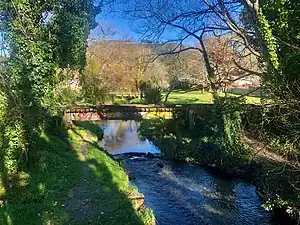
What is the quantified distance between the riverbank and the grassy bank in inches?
168

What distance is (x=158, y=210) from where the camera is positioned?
38.8 ft

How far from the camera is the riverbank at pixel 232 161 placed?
10228 millimetres

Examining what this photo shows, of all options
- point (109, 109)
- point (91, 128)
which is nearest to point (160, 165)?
point (109, 109)

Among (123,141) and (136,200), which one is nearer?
(136,200)

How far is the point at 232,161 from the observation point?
16.8 m

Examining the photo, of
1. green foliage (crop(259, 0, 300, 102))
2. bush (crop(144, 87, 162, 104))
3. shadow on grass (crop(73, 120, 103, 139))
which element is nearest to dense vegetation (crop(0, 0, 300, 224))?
green foliage (crop(259, 0, 300, 102))

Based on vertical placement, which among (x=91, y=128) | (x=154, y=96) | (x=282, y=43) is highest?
(x=282, y=43)

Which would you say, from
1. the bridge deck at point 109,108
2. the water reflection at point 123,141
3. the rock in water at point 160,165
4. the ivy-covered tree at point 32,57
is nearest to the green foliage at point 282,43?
the ivy-covered tree at point 32,57

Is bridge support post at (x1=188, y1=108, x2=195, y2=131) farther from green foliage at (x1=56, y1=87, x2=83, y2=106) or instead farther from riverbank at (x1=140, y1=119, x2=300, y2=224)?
green foliage at (x1=56, y1=87, x2=83, y2=106)

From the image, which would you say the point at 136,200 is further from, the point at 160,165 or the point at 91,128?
the point at 91,128

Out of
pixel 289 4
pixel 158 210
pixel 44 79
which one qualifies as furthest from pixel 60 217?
pixel 289 4

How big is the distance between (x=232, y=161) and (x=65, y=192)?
9276mm

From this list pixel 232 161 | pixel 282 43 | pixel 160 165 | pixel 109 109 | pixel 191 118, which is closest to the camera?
pixel 282 43

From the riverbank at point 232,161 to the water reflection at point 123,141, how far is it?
75cm
